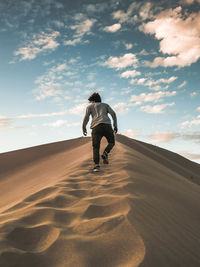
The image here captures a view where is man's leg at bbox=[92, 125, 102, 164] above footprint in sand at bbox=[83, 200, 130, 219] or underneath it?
above

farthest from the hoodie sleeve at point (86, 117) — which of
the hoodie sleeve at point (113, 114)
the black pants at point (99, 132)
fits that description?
the hoodie sleeve at point (113, 114)

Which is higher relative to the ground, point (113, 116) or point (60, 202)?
point (113, 116)

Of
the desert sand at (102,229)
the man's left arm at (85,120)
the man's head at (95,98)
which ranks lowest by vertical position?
the desert sand at (102,229)

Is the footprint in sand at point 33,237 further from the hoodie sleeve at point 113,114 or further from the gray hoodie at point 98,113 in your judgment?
the hoodie sleeve at point 113,114

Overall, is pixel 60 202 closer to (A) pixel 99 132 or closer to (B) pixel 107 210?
(B) pixel 107 210

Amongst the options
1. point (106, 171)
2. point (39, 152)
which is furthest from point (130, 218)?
point (39, 152)

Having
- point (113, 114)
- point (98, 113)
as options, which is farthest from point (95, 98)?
point (113, 114)

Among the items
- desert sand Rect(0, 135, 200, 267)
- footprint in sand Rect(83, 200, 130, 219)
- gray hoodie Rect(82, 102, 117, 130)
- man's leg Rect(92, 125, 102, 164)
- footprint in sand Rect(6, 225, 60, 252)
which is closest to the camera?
desert sand Rect(0, 135, 200, 267)

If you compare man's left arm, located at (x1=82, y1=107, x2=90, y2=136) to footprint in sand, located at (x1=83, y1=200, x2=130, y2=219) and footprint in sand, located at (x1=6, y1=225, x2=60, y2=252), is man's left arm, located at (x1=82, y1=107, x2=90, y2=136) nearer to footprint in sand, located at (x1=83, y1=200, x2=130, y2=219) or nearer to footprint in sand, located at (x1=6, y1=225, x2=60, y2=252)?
footprint in sand, located at (x1=83, y1=200, x2=130, y2=219)

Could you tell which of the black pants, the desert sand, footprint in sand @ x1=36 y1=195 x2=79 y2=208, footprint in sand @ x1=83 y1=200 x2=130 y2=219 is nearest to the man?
the black pants

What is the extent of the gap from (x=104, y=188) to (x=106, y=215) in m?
0.91

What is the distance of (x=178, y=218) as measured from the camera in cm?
233

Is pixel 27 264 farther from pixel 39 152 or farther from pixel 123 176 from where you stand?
pixel 39 152

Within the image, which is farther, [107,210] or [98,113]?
[98,113]
